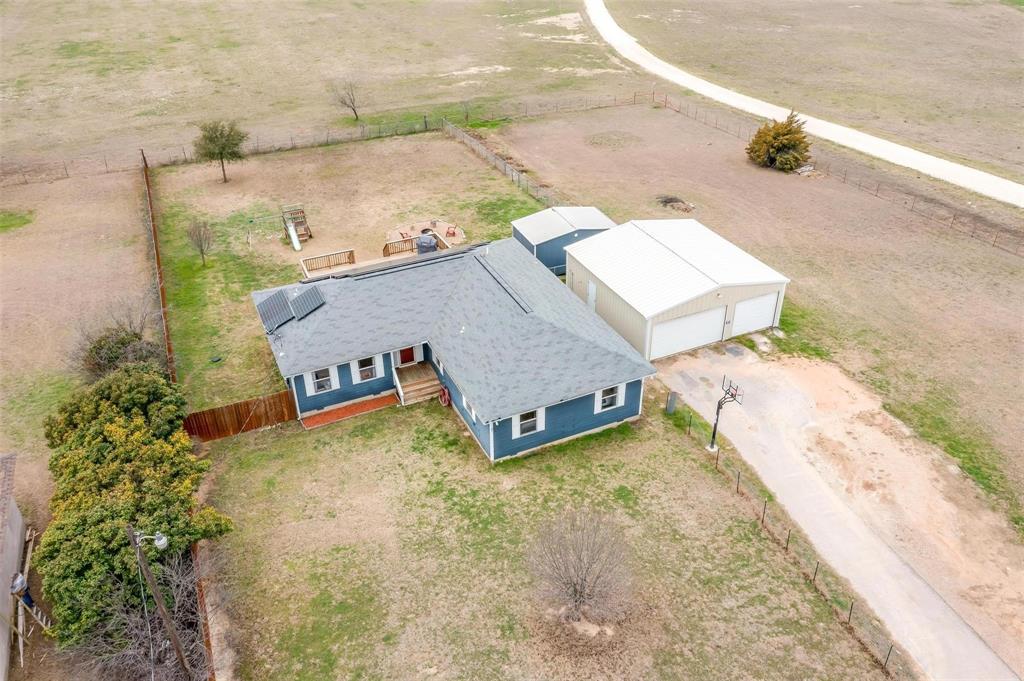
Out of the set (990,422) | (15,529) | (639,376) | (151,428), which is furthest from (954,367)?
(15,529)

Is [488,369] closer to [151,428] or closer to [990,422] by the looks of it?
[151,428]

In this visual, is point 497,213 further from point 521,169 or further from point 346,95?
point 346,95

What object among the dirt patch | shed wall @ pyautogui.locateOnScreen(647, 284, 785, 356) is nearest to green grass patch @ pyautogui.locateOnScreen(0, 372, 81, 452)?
the dirt patch

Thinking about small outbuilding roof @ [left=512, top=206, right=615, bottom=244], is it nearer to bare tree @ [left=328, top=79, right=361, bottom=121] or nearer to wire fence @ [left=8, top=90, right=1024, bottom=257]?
wire fence @ [left=8, top=90, right=1024, bottom=257]

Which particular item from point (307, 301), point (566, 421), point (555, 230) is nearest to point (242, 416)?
point (307, 301)

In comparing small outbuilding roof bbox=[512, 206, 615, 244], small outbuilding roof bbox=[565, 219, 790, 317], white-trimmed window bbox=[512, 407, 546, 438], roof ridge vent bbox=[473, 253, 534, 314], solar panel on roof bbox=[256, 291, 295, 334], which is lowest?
white-trimmed window bbox=[512, 407, 546, 438]

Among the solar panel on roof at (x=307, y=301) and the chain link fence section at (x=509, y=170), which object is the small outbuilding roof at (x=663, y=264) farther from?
the solar panel on roof at (x=307, y=301)

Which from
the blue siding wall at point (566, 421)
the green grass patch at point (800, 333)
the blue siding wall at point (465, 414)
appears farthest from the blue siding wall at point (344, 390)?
the green grass patch at point (800, 333)
